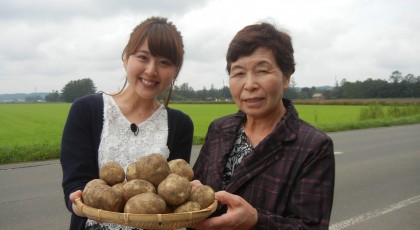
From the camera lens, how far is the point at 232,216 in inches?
71.7

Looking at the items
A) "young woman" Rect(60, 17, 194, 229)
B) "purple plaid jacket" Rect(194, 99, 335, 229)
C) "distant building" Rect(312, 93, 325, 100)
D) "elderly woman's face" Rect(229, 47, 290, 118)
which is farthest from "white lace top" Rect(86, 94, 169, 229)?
"distant building" Rect(312, 93, 325, 100)

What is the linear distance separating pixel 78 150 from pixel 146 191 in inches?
26.0

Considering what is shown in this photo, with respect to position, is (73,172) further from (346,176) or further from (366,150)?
(366,150)

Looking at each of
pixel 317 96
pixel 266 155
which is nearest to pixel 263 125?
pixel 266 155

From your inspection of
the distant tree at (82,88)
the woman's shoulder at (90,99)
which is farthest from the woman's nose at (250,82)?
the distant tree at (82,88)

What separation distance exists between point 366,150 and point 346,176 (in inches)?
161

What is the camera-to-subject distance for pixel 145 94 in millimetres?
2453

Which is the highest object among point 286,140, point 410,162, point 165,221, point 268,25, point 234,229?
point 268,25

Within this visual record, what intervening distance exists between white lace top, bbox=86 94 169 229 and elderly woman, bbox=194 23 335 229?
337 millimetres

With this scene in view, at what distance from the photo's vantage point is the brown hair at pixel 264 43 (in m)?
2.15

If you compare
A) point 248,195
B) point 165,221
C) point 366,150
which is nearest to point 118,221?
point 165,221

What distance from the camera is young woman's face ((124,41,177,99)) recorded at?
239 centimetres

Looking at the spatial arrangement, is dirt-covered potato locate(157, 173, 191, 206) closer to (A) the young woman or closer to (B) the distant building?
(A) the young woman

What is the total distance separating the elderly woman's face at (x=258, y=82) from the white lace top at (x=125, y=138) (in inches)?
24.0
